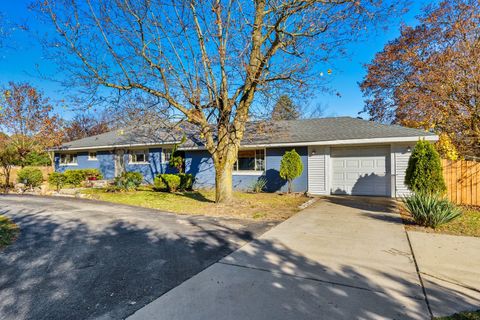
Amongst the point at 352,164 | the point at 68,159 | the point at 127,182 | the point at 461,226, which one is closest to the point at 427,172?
the point at 461,226

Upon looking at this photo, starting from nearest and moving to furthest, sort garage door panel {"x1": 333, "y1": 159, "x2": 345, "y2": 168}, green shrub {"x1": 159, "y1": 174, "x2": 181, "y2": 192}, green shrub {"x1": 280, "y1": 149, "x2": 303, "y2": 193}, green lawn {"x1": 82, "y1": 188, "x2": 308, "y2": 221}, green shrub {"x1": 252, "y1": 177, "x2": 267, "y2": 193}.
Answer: green lawn {"x1": 82, "y1": 188, "x2": 308, "y2": 221}
green shrub {"x1": 280, "y1": 149, "x2": 303, "y2": 193}
garage door panel {"x1": 333, "y1": 159, "x2": 345, "y2": 168}
green shrub {"x1": 252, "y1": 177, "x2": 267, "y2": 193}
green shrub {"x1": 159, "y1": 174, "x2": 181, "y2": 192}

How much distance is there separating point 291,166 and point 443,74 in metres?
7.64

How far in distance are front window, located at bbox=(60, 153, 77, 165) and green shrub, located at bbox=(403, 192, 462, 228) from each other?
75.3 ft

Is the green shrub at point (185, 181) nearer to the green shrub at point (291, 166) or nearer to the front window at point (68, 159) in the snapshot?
the green shrub at point (291, 166)

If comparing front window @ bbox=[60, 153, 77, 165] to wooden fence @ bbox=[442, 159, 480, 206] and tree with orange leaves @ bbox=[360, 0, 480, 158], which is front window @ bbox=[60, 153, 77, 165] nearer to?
tree with orange leaves @ bbox=[360, 0, 480, 158]

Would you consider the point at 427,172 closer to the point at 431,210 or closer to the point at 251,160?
the point at 431,210

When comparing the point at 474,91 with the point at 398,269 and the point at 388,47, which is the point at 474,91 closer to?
the point at 388,47

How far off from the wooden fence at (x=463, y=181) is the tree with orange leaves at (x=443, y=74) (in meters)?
3.90

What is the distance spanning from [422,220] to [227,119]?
21.1 ft

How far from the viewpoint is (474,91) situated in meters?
10.9

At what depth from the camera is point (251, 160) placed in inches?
548

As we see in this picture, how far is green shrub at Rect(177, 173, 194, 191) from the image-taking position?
1423 cm

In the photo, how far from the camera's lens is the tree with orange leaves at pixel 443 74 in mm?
11141

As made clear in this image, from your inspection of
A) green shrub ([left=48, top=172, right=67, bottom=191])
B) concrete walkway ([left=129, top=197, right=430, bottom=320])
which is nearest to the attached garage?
concrete walkway ([left=129, top=197, right=430, bottom=320])
